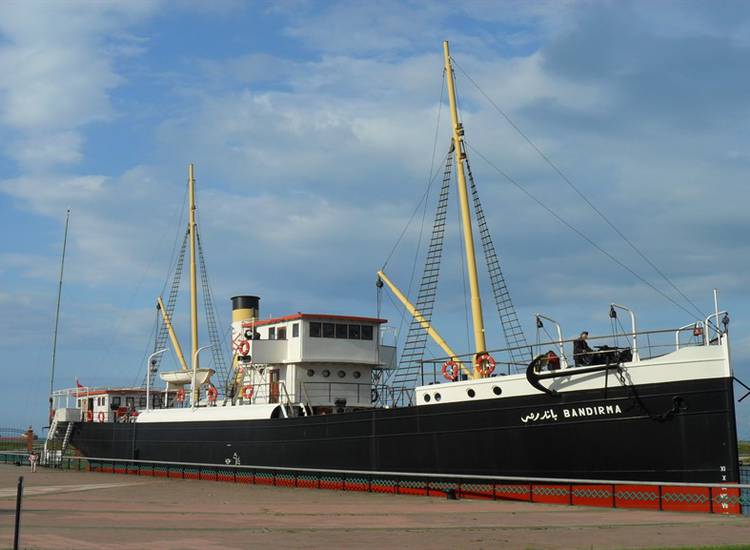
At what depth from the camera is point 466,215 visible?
89.2 ft

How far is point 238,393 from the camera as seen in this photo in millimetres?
34281

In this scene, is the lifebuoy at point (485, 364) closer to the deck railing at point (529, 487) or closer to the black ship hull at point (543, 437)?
the black ship hull at point (543, 437)

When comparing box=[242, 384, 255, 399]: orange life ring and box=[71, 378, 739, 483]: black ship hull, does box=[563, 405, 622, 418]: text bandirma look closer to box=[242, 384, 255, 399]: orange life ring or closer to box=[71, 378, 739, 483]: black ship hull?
box=[71, 378, 739, 483]: black ship hull

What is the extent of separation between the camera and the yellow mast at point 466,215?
25859mm

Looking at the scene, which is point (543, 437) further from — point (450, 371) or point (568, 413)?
point (450, 371)

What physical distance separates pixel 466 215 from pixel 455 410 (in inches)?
262

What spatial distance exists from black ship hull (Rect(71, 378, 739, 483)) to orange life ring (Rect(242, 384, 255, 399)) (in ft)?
8.71

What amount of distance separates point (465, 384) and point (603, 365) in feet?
13.4

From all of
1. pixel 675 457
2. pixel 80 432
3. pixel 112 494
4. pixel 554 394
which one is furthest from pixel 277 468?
pixel 80 432

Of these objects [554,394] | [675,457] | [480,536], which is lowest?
[480,536]

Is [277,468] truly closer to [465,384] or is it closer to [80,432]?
[465,384]

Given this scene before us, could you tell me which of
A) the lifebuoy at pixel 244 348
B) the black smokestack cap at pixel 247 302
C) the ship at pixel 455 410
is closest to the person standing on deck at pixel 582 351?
the ship at pixel 455 410

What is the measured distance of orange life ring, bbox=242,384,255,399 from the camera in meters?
33.2

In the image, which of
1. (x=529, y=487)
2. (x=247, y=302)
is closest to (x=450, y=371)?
(x=529, y=487)
